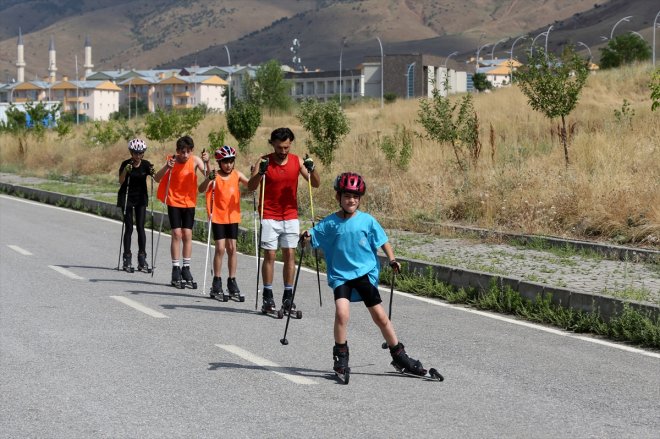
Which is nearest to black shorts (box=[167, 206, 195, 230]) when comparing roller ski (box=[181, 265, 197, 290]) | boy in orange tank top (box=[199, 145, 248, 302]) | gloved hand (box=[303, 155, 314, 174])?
roller ski (box=[181, 265, 197, 290])

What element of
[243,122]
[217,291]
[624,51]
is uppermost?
[624,51]

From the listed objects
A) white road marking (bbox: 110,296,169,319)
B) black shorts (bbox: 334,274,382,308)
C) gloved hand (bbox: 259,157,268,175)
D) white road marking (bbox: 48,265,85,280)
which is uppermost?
gloved hand (bbox: 259,157,268,175)

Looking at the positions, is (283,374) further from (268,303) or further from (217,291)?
(217,291)

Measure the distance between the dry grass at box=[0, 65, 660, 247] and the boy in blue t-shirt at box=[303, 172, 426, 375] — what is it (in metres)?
7.42

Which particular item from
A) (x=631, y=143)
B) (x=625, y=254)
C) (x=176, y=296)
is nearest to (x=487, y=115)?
(x=631, y=143)

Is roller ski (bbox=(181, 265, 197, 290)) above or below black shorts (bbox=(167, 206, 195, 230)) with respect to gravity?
below

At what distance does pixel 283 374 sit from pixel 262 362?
0.50 meters

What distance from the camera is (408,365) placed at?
7.68 metres

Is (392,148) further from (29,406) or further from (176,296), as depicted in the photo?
(29,406)

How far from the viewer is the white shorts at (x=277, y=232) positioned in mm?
10453

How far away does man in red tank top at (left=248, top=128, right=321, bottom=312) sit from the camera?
10336mm

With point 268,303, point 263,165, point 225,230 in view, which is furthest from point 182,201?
point 263,165

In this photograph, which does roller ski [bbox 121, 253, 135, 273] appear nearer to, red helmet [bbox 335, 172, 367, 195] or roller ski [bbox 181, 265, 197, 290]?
roller ski [bbox 181, 265, 197, 290]

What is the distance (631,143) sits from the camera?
2017cm
